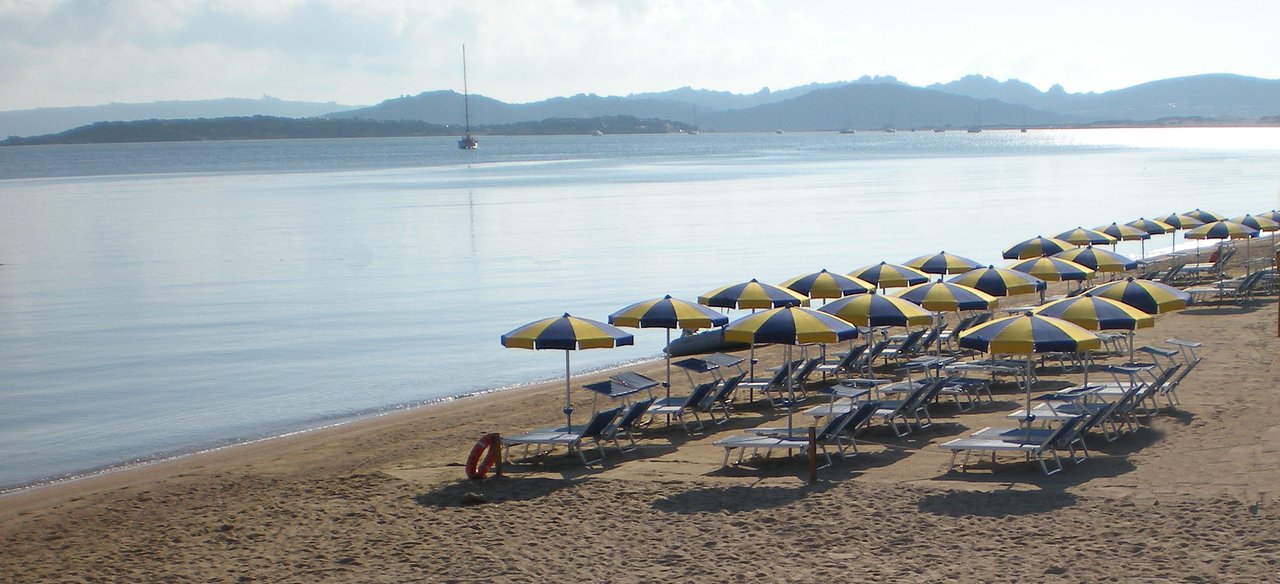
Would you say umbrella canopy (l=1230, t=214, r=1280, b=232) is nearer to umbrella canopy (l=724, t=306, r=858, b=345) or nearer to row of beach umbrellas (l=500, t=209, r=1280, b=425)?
row of beach umbrellas (l=500, t=209, r=1280, b=425)

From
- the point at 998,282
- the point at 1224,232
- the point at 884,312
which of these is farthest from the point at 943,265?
the point at 1224,232

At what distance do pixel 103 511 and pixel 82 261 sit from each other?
29290mm

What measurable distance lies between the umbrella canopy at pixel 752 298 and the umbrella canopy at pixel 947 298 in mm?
1233

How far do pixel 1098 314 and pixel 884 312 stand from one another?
7.24 feet

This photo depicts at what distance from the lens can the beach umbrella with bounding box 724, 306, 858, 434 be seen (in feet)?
37.4

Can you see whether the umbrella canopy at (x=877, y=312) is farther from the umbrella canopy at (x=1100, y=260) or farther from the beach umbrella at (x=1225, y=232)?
the beach umbrella at (x=1225, y=232)

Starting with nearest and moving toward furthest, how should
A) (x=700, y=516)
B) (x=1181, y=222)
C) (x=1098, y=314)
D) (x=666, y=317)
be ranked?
(x=700, y=516), (x=1098, y=314), (x=666, y=317), (x=1181, y=222)

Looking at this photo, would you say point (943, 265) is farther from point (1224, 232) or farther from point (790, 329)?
point (1224, 232)

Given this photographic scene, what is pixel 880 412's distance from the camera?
455 inches

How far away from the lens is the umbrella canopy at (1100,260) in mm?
18359

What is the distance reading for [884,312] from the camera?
13.1 meters

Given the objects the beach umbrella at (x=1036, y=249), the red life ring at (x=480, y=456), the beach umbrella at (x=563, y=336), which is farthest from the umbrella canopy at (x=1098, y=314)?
the beach umbrella at (x=1036, y=249)

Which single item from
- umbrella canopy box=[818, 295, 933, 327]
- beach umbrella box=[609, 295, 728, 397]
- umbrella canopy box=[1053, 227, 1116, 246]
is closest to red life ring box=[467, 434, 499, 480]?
beach umbrella box=[609, 295, 728, 397]

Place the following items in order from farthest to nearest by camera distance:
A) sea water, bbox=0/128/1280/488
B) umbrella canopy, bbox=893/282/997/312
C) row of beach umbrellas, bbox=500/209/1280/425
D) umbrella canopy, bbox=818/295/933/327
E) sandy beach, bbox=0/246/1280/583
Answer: sea water, bbox=0/128/1280/488
umbrella canopy, bbox=893/282/997/312
umbrella canopy, bbox=818/295/933/327
row of beach umbrellas, bbox=500/209/1280/425
sandy beach, bbox=0/246/1280/583
